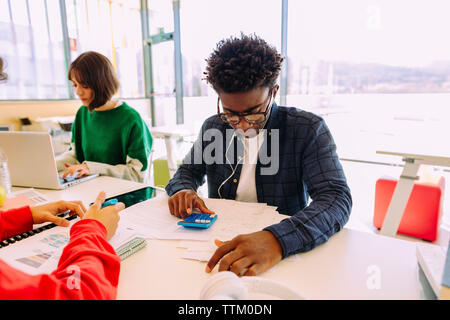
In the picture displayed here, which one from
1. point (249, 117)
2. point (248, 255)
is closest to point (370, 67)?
point (249, 117)

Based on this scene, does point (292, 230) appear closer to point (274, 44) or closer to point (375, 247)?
point (375, 247)

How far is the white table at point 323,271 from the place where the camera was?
2.06ft

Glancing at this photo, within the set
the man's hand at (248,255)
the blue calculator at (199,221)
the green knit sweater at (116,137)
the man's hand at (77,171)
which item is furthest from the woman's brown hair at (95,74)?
the man's hand at (248,255)

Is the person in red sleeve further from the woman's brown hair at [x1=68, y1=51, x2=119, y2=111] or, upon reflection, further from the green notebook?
the woman's brown hair at [x1=68, y1=51, x2=119, y2=111]

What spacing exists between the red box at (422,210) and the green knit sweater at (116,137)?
76.4 inches

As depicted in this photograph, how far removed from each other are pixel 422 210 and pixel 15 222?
2.50 meters

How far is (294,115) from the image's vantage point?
1196 millimetres

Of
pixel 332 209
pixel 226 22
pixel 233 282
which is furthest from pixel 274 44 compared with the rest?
pixel 226 22

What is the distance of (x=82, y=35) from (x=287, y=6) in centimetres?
290

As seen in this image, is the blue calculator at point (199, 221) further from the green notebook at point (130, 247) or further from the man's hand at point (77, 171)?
the man's hand at point (77, 171)

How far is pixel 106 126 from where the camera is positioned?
184 centimetres

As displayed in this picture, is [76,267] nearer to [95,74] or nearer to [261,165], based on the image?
[261,165]

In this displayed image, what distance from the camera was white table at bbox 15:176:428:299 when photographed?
24.7 inches

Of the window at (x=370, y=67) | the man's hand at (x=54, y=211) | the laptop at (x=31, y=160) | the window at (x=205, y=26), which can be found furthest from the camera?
the window at (x=205, y=26)
